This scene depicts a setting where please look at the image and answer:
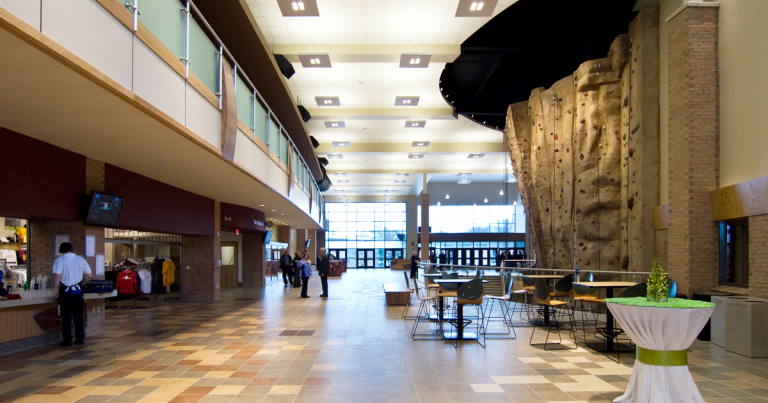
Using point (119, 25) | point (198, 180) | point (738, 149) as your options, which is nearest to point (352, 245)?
point (198, 180)

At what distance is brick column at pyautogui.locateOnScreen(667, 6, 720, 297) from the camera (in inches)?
325

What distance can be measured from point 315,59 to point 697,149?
7.64m

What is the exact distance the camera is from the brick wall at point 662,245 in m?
9.40

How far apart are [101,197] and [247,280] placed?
11.7 m

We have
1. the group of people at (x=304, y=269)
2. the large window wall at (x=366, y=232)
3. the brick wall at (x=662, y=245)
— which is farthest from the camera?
the large window wall at (x=366, y=232)

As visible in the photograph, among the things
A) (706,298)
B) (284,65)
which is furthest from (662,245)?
(284,65)

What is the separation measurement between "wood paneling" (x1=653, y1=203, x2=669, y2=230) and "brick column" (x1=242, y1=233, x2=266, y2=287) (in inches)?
519

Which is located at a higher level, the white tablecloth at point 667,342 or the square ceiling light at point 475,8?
the square ceiling light at point 475,8

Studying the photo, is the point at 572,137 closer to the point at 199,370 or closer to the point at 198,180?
the point at 198,180

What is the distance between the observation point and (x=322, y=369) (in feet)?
18.2

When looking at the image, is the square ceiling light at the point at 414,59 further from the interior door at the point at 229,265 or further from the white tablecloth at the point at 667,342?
the interior door at the point at 229,265

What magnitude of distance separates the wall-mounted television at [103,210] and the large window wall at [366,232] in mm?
31351

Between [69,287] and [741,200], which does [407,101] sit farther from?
[69,287]

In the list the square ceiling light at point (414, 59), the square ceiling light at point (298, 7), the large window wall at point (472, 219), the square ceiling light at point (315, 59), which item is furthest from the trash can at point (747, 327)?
the large window wall at point (472, 219)
